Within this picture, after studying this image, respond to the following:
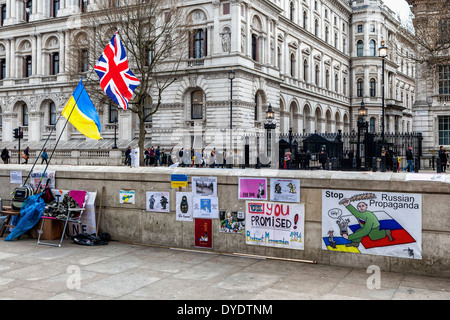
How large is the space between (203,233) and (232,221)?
2.24ft

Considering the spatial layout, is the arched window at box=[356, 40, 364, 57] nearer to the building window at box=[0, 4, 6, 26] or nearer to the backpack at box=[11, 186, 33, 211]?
the building window at box=[0, 4, 6, 26]

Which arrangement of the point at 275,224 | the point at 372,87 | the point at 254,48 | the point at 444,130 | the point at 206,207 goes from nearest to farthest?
the point at 275,224, the point at 206,207, the point at 444,130, the point at 254,48, the point at 372,87

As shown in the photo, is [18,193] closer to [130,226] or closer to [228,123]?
[130,226]

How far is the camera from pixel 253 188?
8.73m

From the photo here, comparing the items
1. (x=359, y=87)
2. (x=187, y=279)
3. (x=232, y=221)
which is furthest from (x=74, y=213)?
(x=359, y=87)

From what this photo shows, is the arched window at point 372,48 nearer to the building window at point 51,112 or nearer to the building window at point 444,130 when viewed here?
the building window at point 444,130

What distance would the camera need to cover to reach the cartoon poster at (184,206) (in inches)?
370

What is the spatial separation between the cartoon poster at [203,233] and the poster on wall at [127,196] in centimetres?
164

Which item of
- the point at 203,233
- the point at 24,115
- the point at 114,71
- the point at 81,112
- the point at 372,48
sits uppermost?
the point at 372,48

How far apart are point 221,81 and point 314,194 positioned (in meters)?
33.5

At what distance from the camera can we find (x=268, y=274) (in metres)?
7.50

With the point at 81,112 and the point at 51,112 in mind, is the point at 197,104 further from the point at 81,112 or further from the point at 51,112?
the point at 81,112

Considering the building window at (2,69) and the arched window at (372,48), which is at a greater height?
the arched window at (372,48)

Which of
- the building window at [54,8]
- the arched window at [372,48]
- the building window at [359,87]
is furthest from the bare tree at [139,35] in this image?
the arched window at [372,48]
